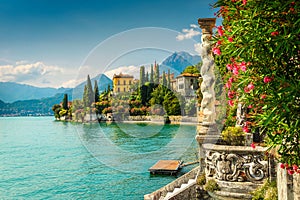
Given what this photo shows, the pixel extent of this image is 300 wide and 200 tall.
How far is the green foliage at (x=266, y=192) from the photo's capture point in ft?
15.8

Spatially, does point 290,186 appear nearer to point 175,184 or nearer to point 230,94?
point 230,94

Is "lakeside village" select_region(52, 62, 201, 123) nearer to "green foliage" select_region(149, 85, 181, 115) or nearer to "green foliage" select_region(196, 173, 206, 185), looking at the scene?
"green foliage" select_region(149, 85, 181, 115)

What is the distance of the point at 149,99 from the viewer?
41.6 metres

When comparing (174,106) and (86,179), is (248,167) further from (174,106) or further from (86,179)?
(174,106)

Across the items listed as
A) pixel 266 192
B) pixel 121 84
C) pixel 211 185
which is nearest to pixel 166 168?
pixel 211 185

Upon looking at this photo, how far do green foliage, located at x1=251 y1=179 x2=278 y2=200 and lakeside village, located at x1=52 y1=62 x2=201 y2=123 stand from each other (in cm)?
2843

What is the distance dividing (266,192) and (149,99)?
36.6 meters

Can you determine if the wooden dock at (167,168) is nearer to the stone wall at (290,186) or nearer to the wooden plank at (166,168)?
the wooden plank at (166,168)

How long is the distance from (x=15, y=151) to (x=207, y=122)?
2844 cm

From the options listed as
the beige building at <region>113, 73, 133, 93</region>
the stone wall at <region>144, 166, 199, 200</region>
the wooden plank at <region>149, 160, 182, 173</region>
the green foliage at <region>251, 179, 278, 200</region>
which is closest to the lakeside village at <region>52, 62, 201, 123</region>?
the beige building at <region>113, 73, 133, 93</region>

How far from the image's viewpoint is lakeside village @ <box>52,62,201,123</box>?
3909 cm

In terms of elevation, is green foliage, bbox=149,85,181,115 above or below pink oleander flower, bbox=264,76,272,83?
above

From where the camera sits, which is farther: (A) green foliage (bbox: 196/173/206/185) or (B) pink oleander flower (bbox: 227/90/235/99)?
(A) green foliage (bbox: 196/173/206/185)

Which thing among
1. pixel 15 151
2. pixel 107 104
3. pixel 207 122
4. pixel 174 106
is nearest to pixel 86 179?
pixel 207 122
